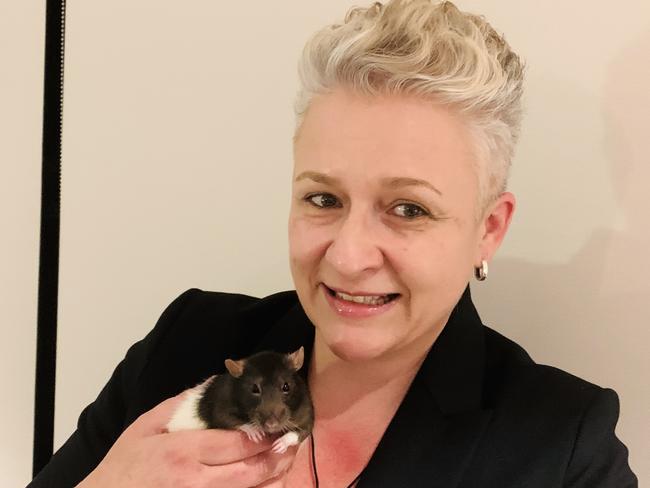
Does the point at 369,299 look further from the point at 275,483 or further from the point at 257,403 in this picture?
the point at 275,483

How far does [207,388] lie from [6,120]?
1.21 metres

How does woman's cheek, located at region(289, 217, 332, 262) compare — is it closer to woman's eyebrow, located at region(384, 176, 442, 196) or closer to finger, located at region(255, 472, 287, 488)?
woman's eyebrow, located at region(384, 176, 442, 196)

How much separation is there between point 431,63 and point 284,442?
0.71m

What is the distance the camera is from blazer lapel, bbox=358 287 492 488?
3.82ft

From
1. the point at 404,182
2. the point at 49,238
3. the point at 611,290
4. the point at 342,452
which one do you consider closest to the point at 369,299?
the point at 404,182

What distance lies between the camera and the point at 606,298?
61.7 inches

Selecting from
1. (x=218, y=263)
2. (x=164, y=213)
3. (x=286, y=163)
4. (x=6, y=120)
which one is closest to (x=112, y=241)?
(x=164, y=213)

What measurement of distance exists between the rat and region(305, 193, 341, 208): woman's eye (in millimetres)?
292

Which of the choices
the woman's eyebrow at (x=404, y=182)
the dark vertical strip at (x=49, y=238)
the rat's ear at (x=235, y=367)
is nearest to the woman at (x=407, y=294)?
the woman's eyebrow at (x=404, y=182)

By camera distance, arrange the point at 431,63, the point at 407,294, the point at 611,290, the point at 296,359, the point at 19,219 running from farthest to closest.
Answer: the point at 19,219
the point at 611,290
the point at 296,359
the point at 407,294
the point at 431,63

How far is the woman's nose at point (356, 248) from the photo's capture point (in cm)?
107

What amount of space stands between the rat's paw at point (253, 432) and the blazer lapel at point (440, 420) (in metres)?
0.21

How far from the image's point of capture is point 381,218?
109 cm

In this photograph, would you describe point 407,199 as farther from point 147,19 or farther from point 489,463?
point 147,19
